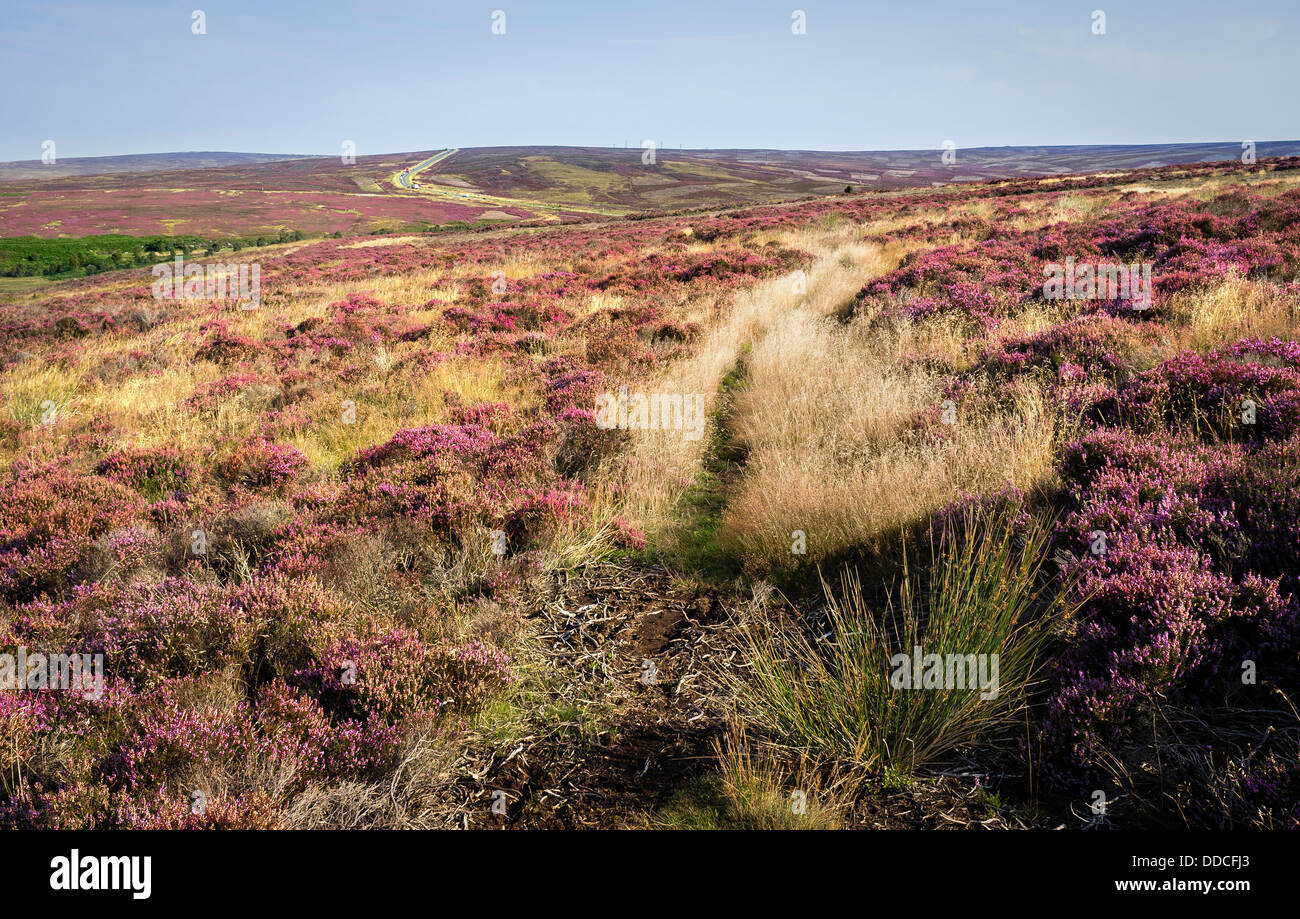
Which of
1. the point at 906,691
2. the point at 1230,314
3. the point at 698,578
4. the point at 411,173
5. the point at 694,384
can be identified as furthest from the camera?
the point at 411,173

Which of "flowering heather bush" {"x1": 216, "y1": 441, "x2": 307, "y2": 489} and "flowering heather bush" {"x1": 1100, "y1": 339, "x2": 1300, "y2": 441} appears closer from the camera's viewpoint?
"flowering heather bush" {"x1": 1100, "y1": 339, "x2": 1300, "y2": 441}

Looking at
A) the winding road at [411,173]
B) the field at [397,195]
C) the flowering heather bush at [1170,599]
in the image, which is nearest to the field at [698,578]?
the flowering heather bush at [1170,599]

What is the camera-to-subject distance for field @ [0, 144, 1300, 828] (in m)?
2.58

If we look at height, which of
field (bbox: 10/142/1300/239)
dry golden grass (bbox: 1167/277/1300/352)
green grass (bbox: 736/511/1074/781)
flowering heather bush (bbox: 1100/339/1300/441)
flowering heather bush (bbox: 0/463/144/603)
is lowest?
green grass (bbox: 736/511/1074/781)

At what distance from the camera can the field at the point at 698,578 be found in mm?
2582

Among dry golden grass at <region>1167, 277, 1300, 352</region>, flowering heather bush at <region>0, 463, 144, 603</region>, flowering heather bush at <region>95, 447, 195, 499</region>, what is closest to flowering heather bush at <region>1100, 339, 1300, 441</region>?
dry golden grass at <region>1167, 277, 1300, 352</region>

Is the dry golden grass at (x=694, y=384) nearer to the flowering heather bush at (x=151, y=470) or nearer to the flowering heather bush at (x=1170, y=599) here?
the flowering heather bush at (x=1170, y=599)

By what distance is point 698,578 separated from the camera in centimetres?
469

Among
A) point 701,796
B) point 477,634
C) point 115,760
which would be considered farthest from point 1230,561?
point 115,760

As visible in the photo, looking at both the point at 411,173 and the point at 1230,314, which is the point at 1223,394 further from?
the point at 411,173

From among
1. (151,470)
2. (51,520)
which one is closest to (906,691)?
(51,520)

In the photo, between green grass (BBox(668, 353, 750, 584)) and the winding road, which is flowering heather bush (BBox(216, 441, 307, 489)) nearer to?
green grass (BBox(668, 353, 750, 584))

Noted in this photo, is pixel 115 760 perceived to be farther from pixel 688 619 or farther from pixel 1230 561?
pixel 1230 561
